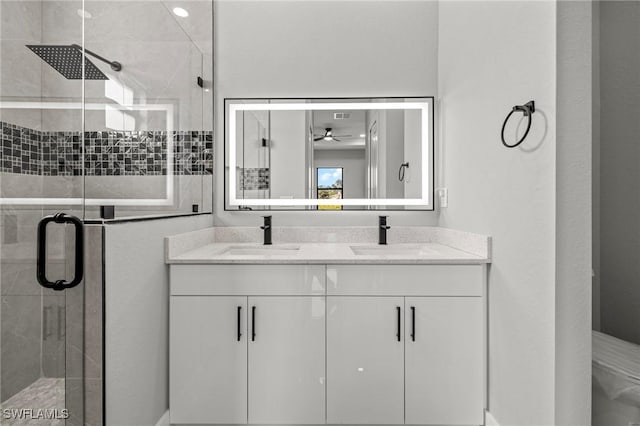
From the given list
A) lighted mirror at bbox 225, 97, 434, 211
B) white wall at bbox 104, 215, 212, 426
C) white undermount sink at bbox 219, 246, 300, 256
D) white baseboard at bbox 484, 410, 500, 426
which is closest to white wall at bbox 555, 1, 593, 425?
white baseboard at bbox 484, 410, 500, 426

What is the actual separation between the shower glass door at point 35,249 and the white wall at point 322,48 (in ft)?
3.49

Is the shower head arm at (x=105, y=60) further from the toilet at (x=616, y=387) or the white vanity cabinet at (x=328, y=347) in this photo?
the toilet at (x=616, y=387)

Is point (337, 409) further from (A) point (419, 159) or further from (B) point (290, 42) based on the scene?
(B) point (290, 42)

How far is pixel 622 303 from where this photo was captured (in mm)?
1604

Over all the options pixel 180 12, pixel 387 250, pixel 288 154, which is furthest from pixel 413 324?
pixel 180 12

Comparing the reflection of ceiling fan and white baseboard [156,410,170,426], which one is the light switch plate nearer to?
the reflection of ceiling fan

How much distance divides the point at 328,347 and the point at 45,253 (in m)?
1.19

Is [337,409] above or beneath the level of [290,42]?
beneath

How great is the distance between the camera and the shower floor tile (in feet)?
3.56

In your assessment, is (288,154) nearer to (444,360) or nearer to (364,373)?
(364,373)

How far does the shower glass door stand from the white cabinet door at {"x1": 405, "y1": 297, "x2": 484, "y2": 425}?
1.37 m

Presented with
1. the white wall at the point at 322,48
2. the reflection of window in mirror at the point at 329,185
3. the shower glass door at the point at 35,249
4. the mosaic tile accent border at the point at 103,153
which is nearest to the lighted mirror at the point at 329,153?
the reflection of window in mirror at the point at 329,185

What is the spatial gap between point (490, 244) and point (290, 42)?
5.71ft

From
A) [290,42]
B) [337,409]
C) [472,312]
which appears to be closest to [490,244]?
[472,312]
